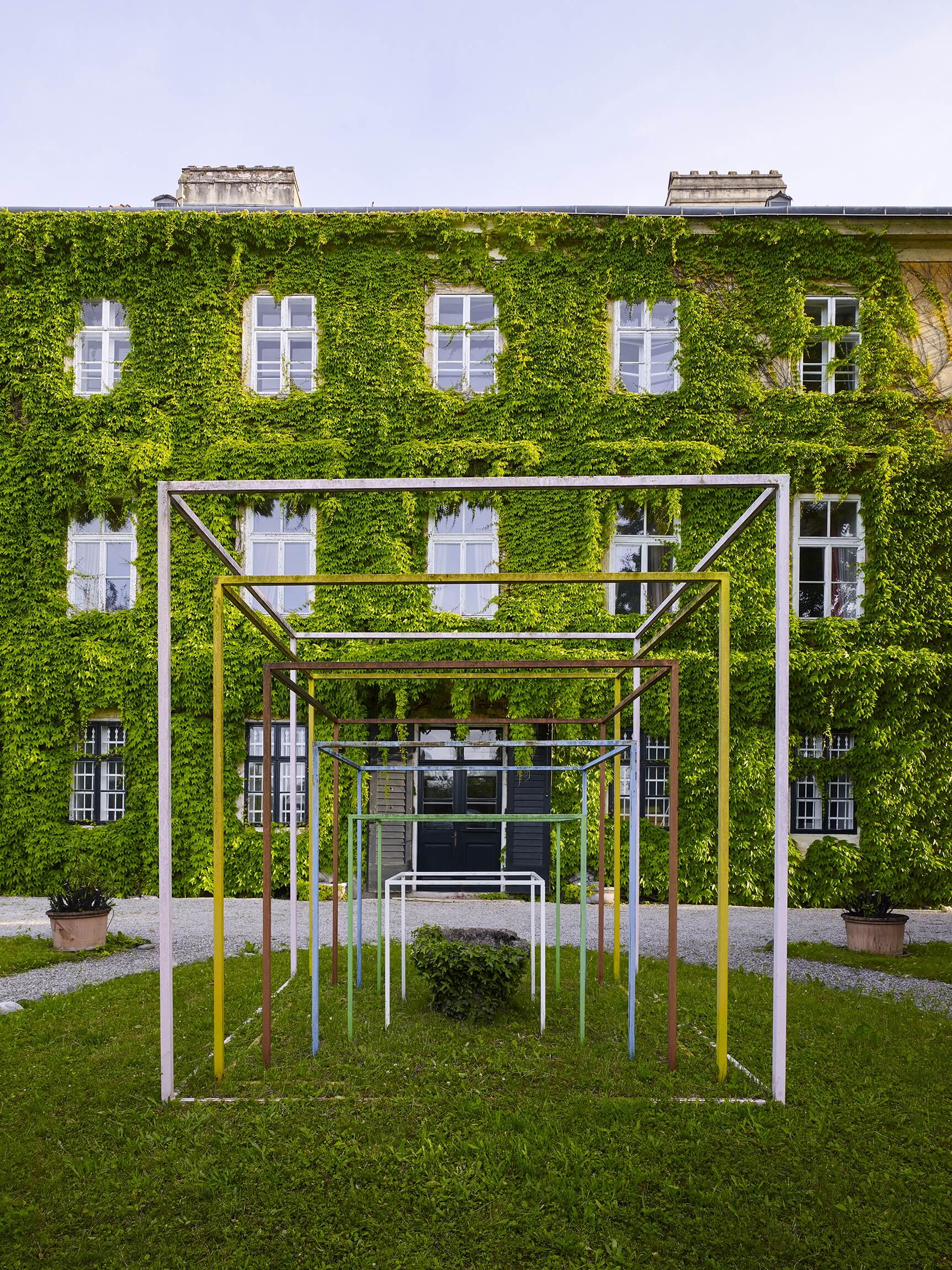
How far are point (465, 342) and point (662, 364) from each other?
11.4 feet

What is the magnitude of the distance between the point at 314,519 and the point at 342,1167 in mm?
12842

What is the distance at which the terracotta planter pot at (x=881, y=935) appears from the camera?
419 inches

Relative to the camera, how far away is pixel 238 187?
59.4ft

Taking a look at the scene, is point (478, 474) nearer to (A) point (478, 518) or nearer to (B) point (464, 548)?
(A) point (478, 518)

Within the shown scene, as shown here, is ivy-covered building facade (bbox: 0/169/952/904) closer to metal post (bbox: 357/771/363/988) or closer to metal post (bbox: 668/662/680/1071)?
metal post (bbox: 357/771/363/988)

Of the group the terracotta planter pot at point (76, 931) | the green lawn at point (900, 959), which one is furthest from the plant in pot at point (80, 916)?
the green lawn at point (900, 959)

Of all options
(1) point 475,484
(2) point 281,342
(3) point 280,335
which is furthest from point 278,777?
(1) point 475,484

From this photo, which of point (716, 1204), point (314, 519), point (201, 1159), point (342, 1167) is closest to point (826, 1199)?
point (716, 1204)

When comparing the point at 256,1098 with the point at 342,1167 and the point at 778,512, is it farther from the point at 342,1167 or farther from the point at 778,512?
the point at 778,512

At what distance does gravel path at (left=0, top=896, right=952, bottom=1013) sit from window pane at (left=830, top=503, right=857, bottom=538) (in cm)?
627

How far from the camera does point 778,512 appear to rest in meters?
5.46

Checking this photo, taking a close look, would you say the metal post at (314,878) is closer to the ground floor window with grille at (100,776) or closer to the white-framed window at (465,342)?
the ground floor window with grille at (100,776)

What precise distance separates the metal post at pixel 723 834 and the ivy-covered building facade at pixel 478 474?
30.8 feet

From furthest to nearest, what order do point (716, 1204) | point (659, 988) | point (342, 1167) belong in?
point (659, 988)
point (342, 1167)
point (716, 1204)
